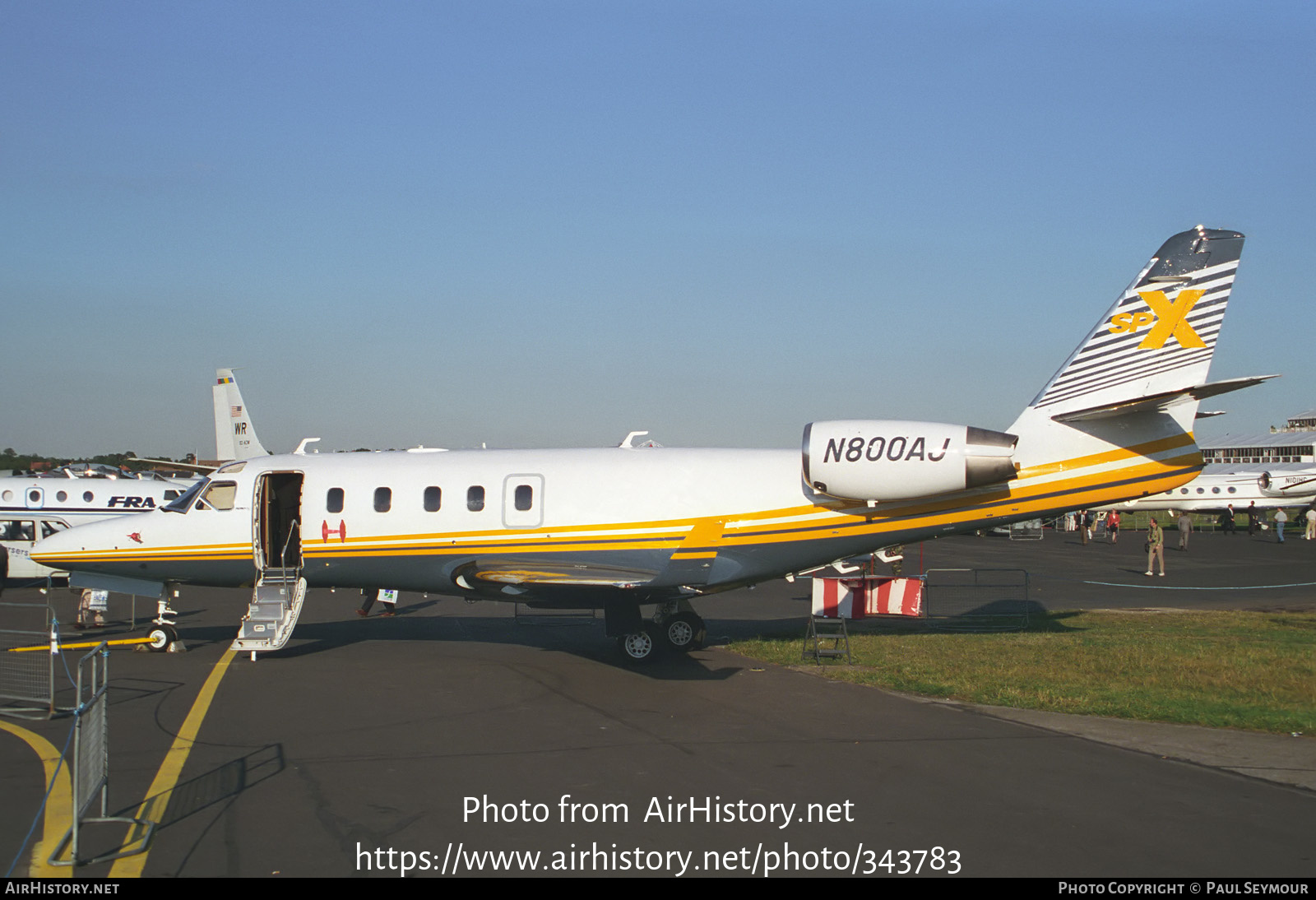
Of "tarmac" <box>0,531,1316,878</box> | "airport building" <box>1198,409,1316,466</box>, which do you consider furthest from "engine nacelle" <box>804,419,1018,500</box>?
"airport building" <box>1198,409,1316,466</box>

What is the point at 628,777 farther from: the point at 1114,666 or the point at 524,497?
the point at 1114,666

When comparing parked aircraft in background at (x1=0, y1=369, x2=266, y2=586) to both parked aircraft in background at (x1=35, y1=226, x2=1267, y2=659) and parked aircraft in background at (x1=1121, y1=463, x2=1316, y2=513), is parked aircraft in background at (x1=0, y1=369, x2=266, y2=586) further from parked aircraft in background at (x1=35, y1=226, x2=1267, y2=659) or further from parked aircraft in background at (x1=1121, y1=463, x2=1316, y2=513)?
parked aircraft in background at (x1=1121, y1=463, x2=1316, y2=513)

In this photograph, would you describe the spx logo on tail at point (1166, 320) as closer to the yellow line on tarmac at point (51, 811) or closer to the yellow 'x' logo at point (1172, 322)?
the yellow 'x' logo at point (1172, 322)

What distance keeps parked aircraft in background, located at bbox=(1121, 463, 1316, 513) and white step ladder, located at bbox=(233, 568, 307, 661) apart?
51613 millimetres

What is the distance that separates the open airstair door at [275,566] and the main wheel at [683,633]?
596 centimetres

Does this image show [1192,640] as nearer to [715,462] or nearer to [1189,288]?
[1189,288]

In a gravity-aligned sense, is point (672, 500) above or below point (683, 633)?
above

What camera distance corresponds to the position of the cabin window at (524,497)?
16641mm

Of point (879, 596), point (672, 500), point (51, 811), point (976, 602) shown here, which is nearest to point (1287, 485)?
point (976, 602)

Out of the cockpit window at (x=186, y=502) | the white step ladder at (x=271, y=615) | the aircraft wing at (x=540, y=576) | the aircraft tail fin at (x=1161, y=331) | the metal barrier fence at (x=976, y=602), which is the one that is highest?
the aircraft tail fin at (x=1161, y=331)

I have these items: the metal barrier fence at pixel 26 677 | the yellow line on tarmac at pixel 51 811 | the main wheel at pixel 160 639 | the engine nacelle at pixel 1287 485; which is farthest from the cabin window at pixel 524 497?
the engine nacelle at pixel 1287 485

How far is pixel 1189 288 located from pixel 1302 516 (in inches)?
2238

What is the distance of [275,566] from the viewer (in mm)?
17906

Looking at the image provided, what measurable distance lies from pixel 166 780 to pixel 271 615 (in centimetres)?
735
